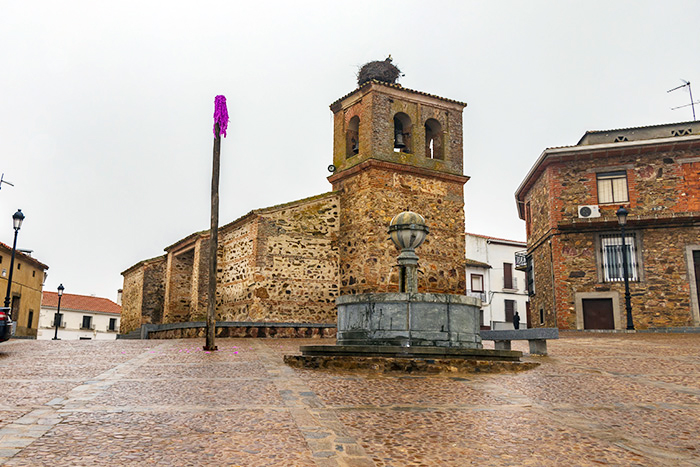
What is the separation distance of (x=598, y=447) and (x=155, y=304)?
74.2ft

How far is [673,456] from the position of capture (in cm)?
305

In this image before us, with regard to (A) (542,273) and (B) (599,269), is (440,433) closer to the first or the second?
(B) (599,269)

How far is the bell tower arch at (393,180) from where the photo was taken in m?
15.9

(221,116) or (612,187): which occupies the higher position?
(612,187)

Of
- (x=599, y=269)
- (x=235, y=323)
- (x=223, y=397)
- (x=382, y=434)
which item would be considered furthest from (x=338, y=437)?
(x=599, y=269)

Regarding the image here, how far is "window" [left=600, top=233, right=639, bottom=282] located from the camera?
65.3 feet

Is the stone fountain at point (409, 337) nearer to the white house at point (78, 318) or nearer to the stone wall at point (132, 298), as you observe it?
the stone wall at point (132, 298)

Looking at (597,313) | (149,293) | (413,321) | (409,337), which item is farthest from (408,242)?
(149,293)

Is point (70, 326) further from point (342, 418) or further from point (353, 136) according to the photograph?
point (342, 418)

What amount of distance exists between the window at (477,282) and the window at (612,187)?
15.9 metres

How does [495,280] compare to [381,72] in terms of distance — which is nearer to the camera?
[381,72]

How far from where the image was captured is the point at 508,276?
37406 millimetres

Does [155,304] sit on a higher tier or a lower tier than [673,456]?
higher

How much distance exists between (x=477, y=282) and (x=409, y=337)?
97.3 ft
